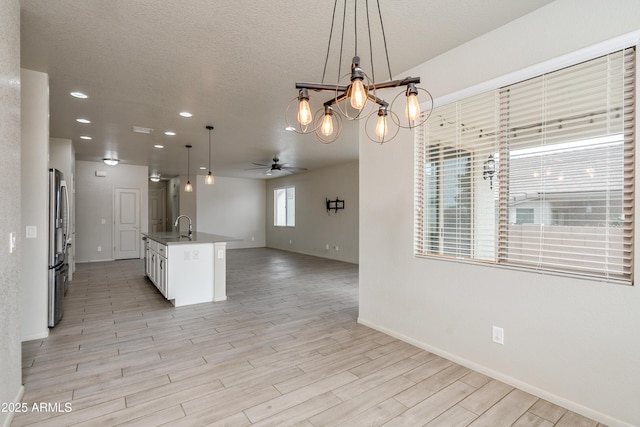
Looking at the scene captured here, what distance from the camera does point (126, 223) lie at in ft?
28.1

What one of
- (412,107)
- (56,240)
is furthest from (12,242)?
(412,107)

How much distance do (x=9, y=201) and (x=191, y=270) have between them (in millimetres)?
2714

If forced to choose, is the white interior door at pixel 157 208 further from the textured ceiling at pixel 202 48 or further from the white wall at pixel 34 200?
the white wall at pixel 34 200

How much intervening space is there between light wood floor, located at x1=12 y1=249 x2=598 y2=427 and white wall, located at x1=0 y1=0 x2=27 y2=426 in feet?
1.01

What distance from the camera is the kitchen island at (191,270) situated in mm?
4312

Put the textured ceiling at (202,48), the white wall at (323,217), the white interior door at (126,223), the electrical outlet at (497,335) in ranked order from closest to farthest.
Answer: the textured ceiling at (202,48) < the electrical outlet at (497,335) < the white wall at (323,217) < the white interior door at (126,223)

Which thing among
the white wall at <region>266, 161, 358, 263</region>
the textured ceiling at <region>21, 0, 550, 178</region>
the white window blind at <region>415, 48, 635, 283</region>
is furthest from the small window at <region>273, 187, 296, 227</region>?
the white window blind at <region>415, 48, 635, 283</region>

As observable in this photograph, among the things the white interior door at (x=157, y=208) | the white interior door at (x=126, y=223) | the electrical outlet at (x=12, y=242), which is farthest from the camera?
the white interior door at (x=157, y=208)

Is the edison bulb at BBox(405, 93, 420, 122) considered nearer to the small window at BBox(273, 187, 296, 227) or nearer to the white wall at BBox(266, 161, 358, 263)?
the white wall at BBox(266, 161, 358, 263)

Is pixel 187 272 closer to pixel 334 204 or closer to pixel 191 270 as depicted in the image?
pixel 191 270

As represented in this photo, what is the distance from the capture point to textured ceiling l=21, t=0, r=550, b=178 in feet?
7.28

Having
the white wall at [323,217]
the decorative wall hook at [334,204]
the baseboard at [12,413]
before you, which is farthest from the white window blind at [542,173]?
the decorative wall hook at [334,204]

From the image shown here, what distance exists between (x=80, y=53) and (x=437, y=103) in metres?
3.21

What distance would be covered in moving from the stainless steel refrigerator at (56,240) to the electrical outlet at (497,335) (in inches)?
171
